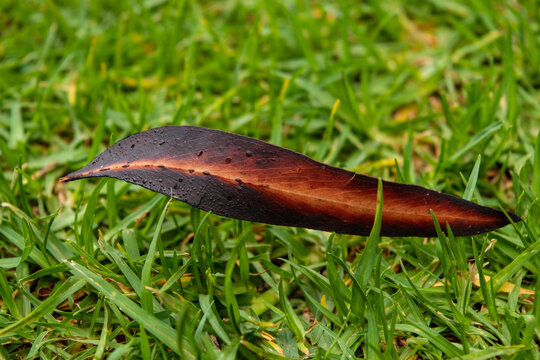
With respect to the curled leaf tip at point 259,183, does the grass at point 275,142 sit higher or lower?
lower

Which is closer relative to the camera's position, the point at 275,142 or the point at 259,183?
the point at 259,183

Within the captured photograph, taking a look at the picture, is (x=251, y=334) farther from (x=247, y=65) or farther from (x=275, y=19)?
(x=275, y=19)

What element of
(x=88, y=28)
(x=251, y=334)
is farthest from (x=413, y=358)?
(x=88, y=28)

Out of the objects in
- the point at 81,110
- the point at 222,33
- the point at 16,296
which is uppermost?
the point at 222,33

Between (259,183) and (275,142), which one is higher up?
(259,183)

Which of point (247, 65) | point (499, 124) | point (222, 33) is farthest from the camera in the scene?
point (222, 33)
